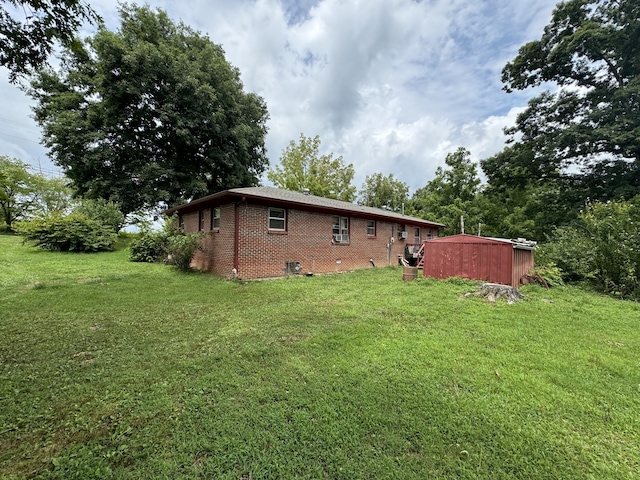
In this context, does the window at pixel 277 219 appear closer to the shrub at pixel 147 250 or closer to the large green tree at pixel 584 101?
the shrub at pixel 147 250

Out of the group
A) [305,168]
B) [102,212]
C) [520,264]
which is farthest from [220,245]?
[305,168]

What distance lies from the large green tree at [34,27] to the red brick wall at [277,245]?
5640 millimetres

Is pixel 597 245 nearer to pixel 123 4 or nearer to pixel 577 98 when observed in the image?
pixel 577 98

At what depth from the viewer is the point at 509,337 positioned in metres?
4.09

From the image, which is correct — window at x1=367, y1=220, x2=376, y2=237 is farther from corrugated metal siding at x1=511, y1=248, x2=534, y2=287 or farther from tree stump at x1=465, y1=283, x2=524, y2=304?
tree stump at x1=465, y1=283, x2=524, y2=304

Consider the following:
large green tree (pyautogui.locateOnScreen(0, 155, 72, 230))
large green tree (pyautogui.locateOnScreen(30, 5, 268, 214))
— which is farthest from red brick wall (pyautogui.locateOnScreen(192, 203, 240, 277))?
large green tree (pyautogui.locateOnScreen(0, 155, 72, 230))

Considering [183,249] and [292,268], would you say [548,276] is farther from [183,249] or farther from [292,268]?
[183,249]

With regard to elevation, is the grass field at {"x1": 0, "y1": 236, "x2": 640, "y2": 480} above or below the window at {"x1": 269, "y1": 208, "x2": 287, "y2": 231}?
below

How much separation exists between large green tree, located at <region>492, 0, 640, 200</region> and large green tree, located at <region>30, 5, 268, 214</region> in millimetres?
19976

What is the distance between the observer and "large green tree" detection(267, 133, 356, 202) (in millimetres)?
27656

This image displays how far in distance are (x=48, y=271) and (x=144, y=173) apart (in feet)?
33.5

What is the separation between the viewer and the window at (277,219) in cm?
955

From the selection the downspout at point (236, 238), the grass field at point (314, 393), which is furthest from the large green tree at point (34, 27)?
the downspout at point (236, 238)

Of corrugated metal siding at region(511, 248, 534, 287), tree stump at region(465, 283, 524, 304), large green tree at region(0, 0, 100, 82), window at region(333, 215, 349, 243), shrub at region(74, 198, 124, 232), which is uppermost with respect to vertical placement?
large green tree at region(0, 0, 100, 82)
